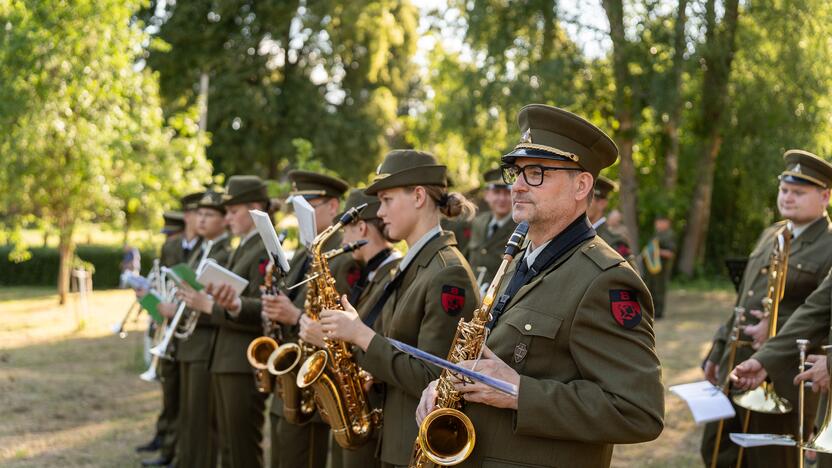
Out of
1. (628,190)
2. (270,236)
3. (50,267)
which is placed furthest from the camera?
(50,267)

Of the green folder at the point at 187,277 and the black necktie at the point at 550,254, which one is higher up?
the black necktie at the point at 550,254

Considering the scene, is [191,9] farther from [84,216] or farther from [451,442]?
[451,442]

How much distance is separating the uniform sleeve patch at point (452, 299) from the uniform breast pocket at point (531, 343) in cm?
109

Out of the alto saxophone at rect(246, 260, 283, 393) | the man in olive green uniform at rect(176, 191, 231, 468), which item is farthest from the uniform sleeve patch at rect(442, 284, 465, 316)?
the man in olive green uniform at rect(176, 191, 231, 468)

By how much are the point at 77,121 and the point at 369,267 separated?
487 inches

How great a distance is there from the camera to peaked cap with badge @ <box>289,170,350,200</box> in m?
6.54

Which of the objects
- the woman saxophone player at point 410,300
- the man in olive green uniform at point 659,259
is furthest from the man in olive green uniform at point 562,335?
the man in olive green uniform at point 659,259

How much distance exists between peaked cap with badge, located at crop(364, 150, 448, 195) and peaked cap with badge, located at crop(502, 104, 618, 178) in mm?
1323

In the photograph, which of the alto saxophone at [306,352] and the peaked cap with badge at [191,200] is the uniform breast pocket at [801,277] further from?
the peaked cap with badge at [191,200]

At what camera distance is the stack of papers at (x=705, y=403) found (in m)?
5.18

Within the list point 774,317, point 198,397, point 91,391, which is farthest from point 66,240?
point 774,317

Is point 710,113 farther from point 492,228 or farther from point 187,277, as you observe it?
point 187,277

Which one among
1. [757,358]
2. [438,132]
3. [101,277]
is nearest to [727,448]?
[757,358]

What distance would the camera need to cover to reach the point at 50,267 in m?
29.9
